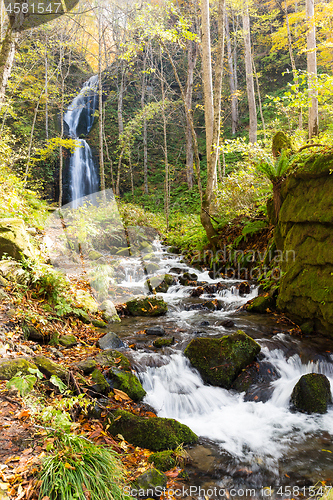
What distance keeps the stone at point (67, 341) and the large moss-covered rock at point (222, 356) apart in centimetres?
193

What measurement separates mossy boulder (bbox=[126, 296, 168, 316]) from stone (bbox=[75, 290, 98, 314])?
1002mm

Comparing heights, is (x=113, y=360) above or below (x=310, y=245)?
below

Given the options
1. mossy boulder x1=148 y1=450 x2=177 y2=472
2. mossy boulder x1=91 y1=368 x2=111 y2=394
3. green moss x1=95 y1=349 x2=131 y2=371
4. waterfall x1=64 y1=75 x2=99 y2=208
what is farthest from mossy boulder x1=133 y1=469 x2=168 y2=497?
waterfall x1=64 y1=75 x2=99 y2=208

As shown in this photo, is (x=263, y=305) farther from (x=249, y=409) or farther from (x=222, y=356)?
(x=249, y=409)

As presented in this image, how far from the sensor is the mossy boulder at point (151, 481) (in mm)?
2543

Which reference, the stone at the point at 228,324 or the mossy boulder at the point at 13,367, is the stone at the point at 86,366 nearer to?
the mossy boulder at the point at 13,367

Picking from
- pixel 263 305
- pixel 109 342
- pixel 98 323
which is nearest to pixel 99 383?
pixel 109 342

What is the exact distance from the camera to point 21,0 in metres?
5.65

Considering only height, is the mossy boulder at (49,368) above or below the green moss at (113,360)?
above

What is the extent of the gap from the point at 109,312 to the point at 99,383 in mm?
3219

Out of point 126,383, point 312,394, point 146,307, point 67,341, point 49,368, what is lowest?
point 312,394

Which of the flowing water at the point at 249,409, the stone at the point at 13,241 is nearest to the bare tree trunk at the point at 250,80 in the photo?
the flowing water at the point at 249,409

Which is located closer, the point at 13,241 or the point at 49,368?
the point at 49,368

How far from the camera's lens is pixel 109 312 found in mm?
6910
